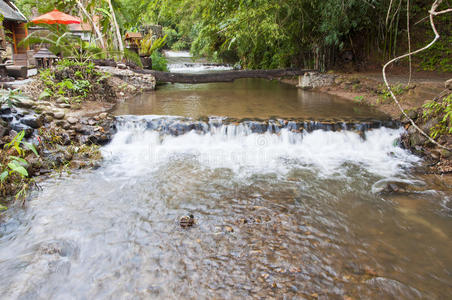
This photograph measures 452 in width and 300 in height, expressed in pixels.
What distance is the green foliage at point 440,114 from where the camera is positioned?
5031mm

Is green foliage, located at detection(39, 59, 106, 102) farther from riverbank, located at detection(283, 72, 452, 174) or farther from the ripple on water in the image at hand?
riverbank, located at detection(283, 72, 452, 174)

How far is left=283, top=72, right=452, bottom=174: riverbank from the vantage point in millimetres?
5238

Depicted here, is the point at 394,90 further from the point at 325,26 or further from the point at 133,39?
the point at 133,39

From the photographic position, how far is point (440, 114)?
17.7ft

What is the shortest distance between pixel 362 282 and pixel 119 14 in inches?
518

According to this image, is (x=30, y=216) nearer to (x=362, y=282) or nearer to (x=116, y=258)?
(x=116, y=258)

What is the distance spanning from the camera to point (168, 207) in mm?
3840

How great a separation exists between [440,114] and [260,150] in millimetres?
3380

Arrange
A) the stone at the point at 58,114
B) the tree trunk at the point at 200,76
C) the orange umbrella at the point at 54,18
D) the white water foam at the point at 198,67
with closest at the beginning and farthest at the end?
the stone at the point at 58,114
the orange umbrella at the point at 54,18
the tree trunk at the point at 200,76
the white water foam at the point at 198,67

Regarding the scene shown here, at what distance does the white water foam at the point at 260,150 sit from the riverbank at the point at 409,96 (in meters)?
0.30

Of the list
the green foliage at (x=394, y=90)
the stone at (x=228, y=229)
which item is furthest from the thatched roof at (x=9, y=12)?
the green foliage at (x=394, y=90)

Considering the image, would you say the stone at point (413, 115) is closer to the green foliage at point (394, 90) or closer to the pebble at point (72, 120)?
the green foliage at point (394, 90)

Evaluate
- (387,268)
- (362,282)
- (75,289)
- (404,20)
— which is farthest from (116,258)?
(404,20)

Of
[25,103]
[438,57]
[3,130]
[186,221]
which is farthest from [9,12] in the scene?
[438,57]
